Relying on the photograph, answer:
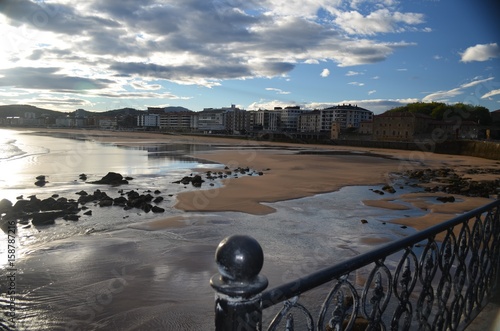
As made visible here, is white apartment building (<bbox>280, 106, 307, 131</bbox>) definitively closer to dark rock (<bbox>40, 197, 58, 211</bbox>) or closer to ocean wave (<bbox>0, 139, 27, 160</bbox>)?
ocean wave (<bbox>0, 139, 27, 160</bbox>)

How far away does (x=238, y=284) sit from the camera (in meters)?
1.48

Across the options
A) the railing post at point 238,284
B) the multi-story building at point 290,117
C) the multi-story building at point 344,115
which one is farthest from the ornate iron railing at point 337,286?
the multi-story building at point 290,117

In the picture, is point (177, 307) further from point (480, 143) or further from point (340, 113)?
point (340, 113)

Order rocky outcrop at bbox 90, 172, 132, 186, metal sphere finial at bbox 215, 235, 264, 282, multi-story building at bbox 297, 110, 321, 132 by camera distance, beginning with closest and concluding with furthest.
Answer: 1. metal sphere finial at bbox 215, 235, 264, 282
2. rocky outcrop at bbox 90, 172, 132, 186
3. multi-story building at bbox 297, 110, 321, 132

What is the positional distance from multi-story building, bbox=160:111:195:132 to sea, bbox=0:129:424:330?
165 meters

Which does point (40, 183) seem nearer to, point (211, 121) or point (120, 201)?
point (120, 201)

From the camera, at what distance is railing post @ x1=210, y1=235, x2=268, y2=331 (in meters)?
1.46

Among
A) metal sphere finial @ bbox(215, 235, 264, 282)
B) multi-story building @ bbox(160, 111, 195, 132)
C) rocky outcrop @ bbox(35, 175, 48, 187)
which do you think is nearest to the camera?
metal sphere finial @ bbox(215, 235, 264, 282)

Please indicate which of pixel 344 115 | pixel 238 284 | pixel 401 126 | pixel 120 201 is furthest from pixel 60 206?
pixel 344 115

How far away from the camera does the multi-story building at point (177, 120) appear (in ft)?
595

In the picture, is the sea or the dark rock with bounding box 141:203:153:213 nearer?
the sea

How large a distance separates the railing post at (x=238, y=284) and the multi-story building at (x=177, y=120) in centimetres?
17719

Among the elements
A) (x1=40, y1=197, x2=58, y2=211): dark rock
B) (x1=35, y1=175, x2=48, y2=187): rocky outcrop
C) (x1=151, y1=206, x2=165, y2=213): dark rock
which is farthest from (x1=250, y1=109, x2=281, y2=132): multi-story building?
(x1=40, y1=197, x2=58, y2=211): dark rock

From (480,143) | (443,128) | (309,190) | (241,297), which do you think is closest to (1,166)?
(309,190)
